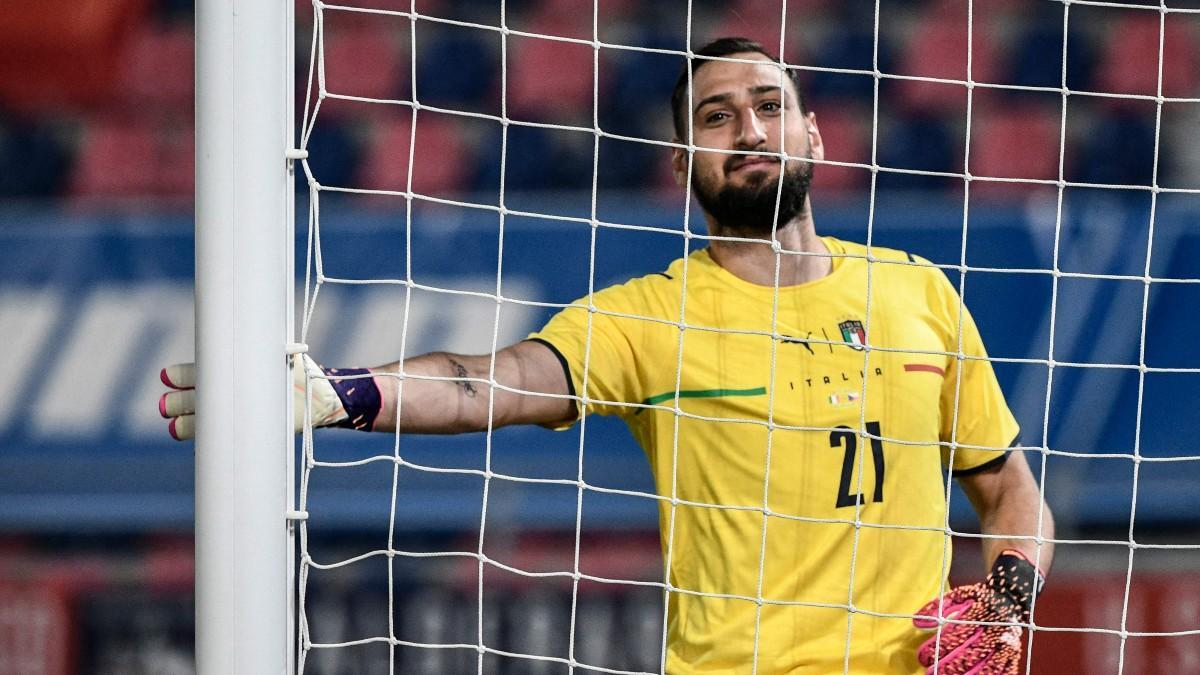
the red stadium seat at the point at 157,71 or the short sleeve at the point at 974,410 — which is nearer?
the short sleeve at the point at 974,410

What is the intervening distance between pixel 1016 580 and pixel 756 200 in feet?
1.90

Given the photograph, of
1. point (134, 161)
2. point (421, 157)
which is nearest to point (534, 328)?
point (421, 157)

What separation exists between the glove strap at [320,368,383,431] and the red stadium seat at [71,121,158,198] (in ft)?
6.89

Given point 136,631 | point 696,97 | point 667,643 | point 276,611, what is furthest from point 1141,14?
point 276,611

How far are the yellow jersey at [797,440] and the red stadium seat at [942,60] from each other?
2.01 m

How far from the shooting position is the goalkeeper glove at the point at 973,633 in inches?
69.0

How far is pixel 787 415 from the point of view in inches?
73.3

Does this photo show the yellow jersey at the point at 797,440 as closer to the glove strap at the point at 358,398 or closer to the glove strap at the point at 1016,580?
the glove strap at the point at 1016,580

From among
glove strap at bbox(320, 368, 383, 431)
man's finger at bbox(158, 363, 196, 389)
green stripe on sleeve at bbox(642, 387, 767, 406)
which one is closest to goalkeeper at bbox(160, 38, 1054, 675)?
green stripe on sleeve at bbox(642, 387, 767, 406)

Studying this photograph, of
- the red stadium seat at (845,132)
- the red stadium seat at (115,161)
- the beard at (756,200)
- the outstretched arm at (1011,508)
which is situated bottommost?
the outstretched arm at (1011,508)

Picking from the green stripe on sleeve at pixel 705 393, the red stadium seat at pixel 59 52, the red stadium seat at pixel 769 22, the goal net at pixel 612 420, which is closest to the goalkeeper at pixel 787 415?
the green stripe on sleeve at pixel 705 393

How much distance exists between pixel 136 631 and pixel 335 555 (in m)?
0.53

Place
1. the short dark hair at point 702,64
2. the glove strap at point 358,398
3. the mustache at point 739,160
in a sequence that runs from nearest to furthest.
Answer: the glove strap at point 358,398 < the mustache at point 739,160 < the short dark hair at point 702,64

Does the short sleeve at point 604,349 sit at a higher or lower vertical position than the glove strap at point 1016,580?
higher
